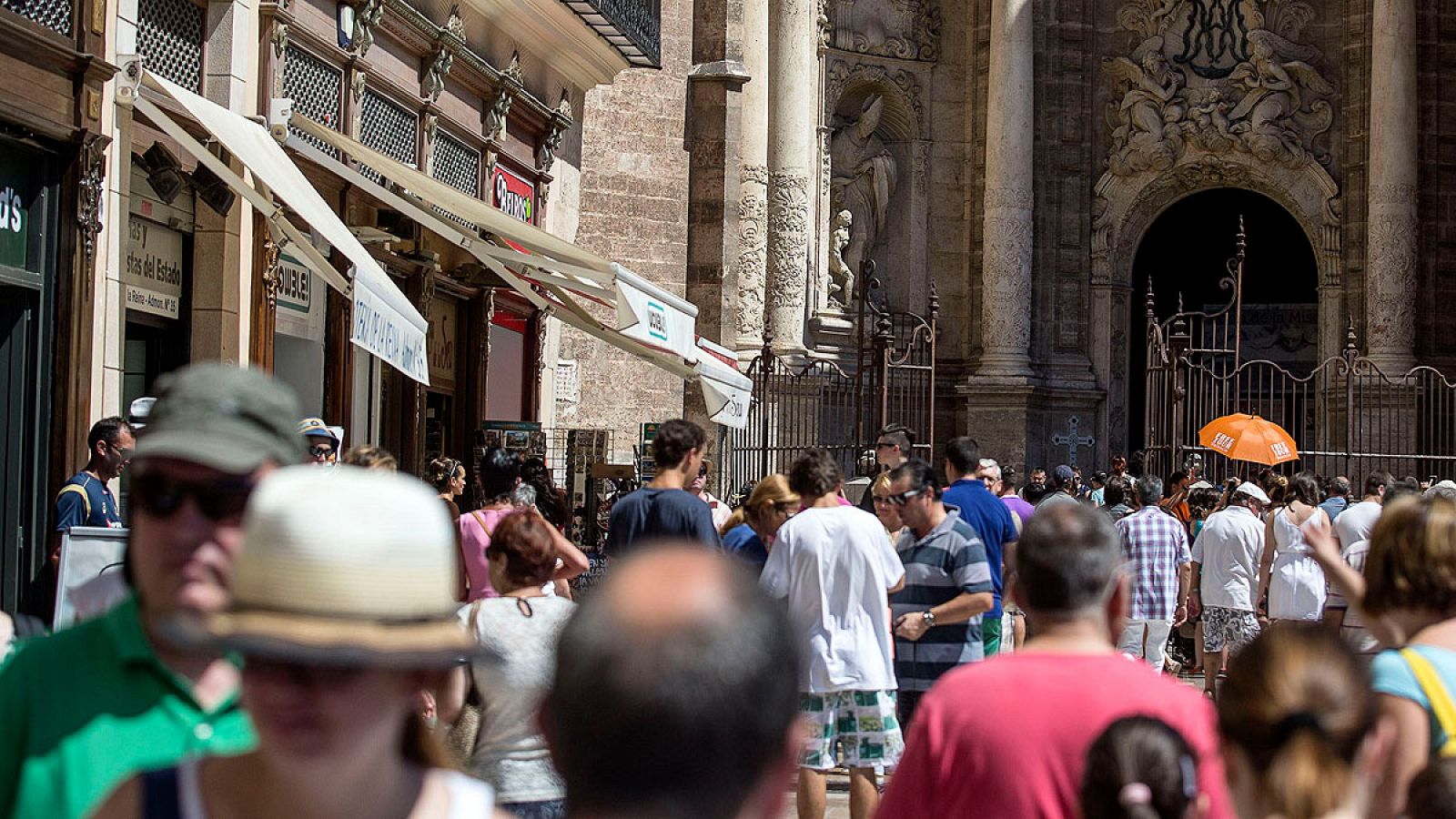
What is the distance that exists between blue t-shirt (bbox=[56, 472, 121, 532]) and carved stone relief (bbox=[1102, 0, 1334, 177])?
20.6 metres

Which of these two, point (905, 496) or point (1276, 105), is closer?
point (905, 496)

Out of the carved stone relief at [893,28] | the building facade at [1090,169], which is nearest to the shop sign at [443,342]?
the building facade at [1090,169]

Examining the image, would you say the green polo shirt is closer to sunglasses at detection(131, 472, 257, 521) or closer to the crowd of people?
the crowd of people

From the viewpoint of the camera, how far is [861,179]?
26562 millimetres

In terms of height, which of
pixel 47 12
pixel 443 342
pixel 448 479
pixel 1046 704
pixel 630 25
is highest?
pixel 630 25

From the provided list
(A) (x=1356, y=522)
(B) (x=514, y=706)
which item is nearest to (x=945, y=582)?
(B) (x=514, y=706)

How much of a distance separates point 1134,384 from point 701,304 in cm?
885

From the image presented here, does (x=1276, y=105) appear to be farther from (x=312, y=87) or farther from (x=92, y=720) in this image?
(x=92, y=720)

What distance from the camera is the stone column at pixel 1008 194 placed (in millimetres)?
25500

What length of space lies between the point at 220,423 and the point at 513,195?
1434 cm

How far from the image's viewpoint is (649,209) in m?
20.0

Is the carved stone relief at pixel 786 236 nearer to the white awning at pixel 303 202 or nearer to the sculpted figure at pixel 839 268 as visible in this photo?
the sculpted figure at pixel 839 268

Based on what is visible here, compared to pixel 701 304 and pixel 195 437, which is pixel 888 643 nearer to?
pixel 195 437

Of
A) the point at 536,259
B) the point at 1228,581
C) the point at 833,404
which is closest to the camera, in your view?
the point at 1228,581
